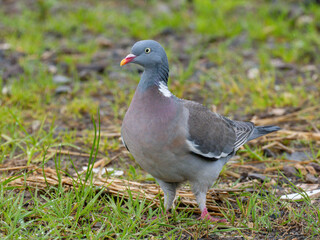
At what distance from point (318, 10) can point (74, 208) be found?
18.4 ft

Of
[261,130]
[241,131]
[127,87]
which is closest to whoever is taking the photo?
[241,131]

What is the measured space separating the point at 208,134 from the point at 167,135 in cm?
47

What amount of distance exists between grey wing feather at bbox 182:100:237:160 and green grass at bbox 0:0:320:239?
0.41 meters

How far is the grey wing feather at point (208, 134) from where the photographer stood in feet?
10.7

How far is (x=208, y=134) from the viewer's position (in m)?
3.48

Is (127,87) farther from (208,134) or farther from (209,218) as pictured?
(209,218)

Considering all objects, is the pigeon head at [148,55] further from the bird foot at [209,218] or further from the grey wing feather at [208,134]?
the bird foot at [209,218]

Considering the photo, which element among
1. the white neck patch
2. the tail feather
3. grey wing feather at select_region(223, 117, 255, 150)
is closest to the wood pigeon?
the white neck patch

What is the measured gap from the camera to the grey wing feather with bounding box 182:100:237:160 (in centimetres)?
327

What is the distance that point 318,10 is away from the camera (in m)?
7.45

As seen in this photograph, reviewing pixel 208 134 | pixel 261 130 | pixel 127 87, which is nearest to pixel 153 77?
pixel 208 134

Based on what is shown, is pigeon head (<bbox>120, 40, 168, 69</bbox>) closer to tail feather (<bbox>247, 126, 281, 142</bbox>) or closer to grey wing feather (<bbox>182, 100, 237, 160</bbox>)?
grey wing feather (<bbox>182, 100, 237, 160</bbox>)

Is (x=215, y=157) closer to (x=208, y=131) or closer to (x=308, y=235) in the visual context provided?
(x=208, y=131)

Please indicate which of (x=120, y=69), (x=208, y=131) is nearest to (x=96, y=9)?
(x=120, y=69)
